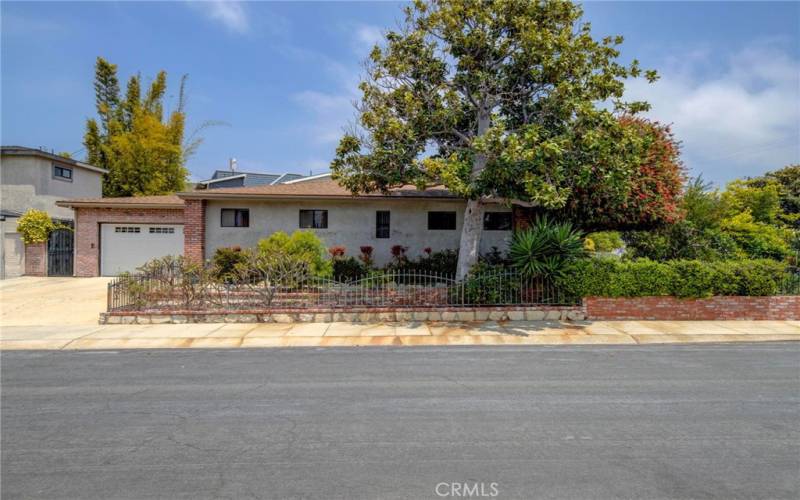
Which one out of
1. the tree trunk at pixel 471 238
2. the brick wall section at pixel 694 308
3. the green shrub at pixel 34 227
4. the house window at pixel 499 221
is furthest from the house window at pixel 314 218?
the green shrub at pixel 34 227

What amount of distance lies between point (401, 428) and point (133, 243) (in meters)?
18.4

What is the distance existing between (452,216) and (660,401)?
43.5 feet

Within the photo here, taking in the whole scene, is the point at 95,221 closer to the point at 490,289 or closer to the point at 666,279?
the point at 490,289

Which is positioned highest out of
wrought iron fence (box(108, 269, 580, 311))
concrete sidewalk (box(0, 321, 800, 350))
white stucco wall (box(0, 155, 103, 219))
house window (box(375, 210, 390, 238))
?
white stucco wall (box(0, 155, 103, 219))

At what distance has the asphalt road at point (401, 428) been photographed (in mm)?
3852

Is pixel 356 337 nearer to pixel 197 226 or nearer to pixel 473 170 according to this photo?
pixel 473 170

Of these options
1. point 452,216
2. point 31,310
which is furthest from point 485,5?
point 31,310

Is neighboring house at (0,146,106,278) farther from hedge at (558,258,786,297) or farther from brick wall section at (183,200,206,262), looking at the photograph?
hedge at (558,258,786,297)

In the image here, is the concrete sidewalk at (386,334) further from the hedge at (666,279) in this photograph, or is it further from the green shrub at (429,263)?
the green shrub at (429,263)

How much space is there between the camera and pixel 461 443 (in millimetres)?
4602

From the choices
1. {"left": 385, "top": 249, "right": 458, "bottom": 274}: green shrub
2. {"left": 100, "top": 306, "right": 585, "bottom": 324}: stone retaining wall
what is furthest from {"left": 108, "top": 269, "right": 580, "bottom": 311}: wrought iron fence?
{"left": 385, "top": 249, "right": 458, "bottom": 274}: green shrub

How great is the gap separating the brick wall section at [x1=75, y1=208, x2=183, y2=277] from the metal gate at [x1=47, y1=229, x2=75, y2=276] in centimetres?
104

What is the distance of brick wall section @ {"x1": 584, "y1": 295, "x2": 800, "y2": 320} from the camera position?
1161cm

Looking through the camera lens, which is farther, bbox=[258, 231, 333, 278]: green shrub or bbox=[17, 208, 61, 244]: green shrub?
bbox=[17, 208, 61, 244]: green shrub
